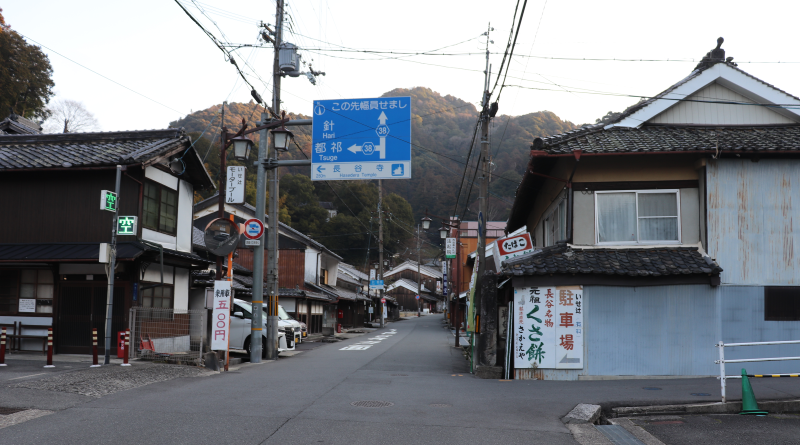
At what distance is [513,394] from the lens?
34.7 feet

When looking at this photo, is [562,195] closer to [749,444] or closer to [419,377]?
[419,377]

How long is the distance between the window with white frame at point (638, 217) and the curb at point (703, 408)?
5.56m

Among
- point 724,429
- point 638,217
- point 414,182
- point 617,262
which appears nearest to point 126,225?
point 617,262

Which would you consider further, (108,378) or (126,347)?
(126,347)

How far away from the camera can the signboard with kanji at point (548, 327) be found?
12703mm

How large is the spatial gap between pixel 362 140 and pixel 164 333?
25.0 ft

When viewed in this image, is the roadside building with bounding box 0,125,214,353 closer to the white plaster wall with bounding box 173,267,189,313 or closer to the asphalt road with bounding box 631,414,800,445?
the white plaster wall with bounding box 173,267,189,313

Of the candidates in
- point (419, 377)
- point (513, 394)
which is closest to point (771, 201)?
point (513, 394)

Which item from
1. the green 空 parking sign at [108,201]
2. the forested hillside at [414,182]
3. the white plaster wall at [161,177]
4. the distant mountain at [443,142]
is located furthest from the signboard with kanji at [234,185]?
the forested hillside at [414,182]

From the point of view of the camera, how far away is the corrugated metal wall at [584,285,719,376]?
12.6 meters

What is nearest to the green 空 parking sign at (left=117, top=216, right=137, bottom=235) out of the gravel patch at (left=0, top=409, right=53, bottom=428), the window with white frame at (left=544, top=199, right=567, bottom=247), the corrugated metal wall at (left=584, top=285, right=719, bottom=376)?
the gravel patch at (left=0, top=409, right=53, bottom=428)

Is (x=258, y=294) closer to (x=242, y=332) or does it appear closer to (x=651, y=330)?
(x=242, y=332)

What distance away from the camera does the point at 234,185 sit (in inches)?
654

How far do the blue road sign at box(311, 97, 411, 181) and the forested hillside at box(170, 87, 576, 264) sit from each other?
25.8m
